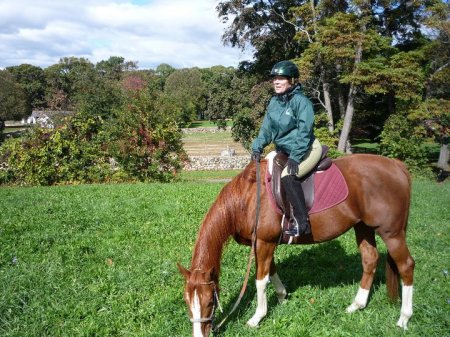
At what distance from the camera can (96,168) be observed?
1734 cm

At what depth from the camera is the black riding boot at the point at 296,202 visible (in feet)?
12.5

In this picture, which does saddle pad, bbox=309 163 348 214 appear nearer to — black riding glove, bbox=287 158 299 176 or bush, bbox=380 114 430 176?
black riding glove, bbox=287 158 299 176

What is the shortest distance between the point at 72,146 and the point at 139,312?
14.6 meters

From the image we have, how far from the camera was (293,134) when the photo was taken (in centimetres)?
399

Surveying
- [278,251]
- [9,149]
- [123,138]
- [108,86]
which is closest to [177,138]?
[123,138]

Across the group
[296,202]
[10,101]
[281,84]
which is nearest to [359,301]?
[296,202]

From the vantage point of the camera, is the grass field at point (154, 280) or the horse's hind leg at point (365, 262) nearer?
the grass field at point (154, 280)

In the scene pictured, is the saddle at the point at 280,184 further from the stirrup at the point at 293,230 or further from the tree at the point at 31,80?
the tree at the point at 31,80

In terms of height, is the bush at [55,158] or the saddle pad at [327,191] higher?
the saddle pad at [327,191]

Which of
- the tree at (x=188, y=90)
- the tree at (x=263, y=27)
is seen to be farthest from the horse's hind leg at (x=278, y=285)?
the tree at (x=188, y=90)

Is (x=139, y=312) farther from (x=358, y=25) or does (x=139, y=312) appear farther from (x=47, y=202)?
(x=358, y=25)

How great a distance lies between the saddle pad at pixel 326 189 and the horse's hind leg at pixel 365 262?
2.46 feet

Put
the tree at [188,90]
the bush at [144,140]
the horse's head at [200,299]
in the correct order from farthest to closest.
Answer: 1. the tree at [188,90]
2. the bush at [144,140]
3. the horse's head at [200,299]

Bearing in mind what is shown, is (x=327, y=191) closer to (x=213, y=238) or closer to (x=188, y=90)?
(x=213, y=238)
